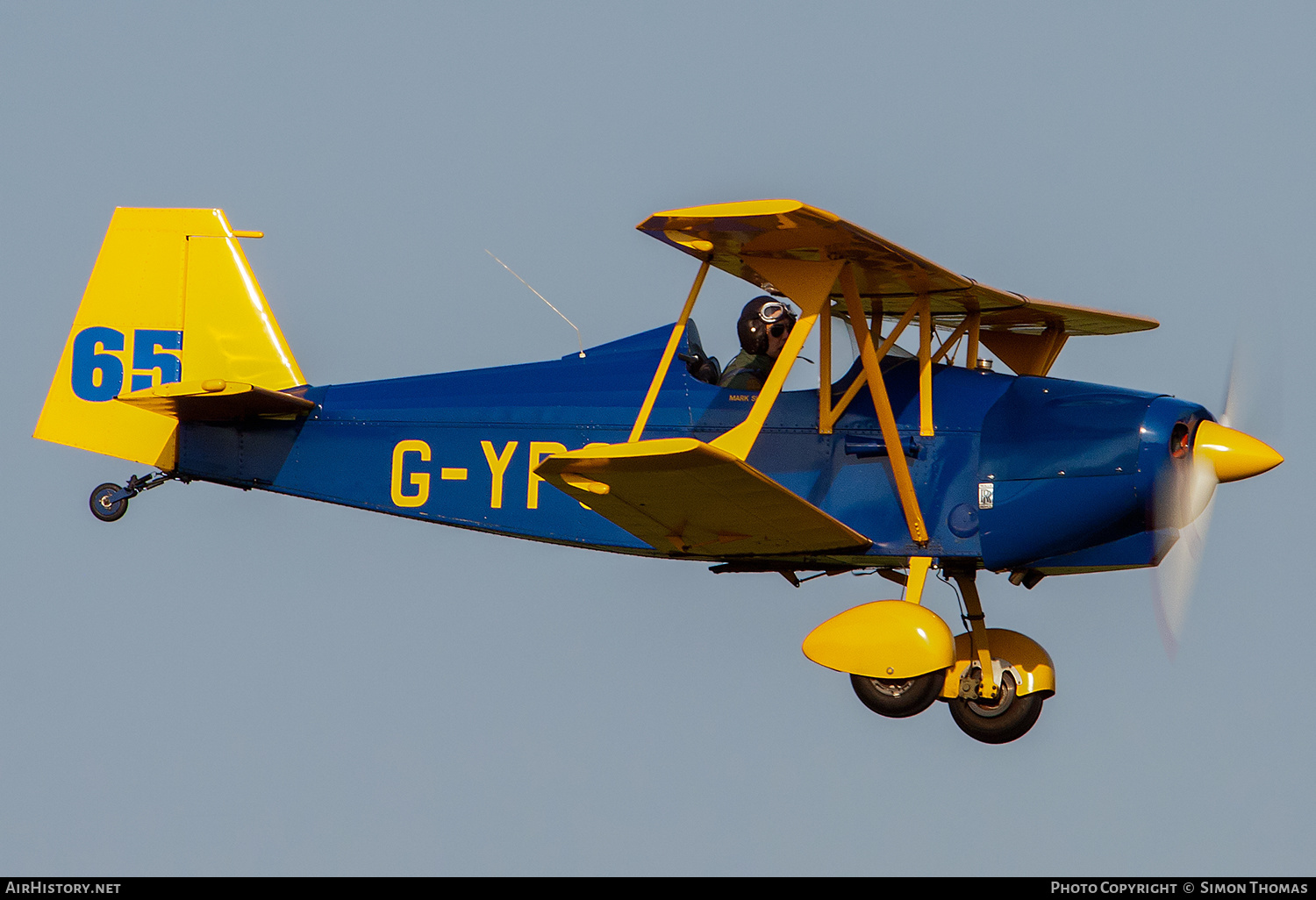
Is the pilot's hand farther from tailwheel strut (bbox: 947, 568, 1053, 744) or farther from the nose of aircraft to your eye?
the nose of aircraft

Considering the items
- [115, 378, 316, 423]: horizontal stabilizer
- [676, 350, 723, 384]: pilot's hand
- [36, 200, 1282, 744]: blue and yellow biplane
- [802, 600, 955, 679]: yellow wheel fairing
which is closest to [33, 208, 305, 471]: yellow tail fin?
[36, 200, 1282, 744]: blue and yellow biplane

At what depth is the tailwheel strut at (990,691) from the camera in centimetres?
1239

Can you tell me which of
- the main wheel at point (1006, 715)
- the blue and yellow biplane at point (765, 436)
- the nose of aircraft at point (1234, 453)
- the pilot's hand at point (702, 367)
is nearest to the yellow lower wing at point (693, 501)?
the blue and yellow biplane at point (765, 436)

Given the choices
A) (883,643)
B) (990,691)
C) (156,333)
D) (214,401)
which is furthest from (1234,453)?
(156,333)

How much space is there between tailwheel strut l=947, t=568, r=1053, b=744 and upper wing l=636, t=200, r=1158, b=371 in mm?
1806

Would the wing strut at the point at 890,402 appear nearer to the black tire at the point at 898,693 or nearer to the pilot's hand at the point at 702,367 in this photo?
the black tire at the point at 898,693

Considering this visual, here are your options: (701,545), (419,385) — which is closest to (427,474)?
(419,385)

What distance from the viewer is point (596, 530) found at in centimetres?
1240

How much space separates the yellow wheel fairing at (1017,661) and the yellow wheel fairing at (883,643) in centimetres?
163

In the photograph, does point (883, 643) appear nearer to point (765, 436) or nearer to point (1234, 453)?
point (765, 436)

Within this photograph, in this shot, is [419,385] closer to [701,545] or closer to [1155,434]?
[701,545]

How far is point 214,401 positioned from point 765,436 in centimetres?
385

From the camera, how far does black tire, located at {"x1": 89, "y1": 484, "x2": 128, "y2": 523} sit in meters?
13.4

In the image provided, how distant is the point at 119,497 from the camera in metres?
13.5
